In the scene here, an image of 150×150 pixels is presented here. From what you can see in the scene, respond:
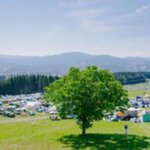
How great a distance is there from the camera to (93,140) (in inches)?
1705

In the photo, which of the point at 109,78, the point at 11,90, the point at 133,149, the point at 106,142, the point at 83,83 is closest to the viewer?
the point at 133,149

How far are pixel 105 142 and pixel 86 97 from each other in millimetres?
6147

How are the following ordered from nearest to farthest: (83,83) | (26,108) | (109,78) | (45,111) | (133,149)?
(133,149) → (83,83) → (109,78) → (45,111) → (26,108)

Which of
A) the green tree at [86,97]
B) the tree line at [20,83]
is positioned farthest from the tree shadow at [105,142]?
the tree line at [20,83]

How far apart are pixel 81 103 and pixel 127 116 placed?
34282 millimetres

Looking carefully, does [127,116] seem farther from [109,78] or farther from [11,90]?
[11,90]

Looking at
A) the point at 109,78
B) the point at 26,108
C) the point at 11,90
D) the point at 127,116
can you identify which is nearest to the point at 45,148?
the point at 109,78

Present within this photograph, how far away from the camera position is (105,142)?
138ft

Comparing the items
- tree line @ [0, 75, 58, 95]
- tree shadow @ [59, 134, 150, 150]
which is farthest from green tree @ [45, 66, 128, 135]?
tree line @ [0, 75, 58, 95]

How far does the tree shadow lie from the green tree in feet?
8.38

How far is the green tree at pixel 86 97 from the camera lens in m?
44.8

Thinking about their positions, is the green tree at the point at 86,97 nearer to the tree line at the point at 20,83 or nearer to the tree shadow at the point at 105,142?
the tree shadow at the point at 105,142

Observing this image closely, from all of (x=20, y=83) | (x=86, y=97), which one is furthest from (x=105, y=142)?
(x=20, y=83)

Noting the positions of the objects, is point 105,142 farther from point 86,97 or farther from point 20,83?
point 20,83
